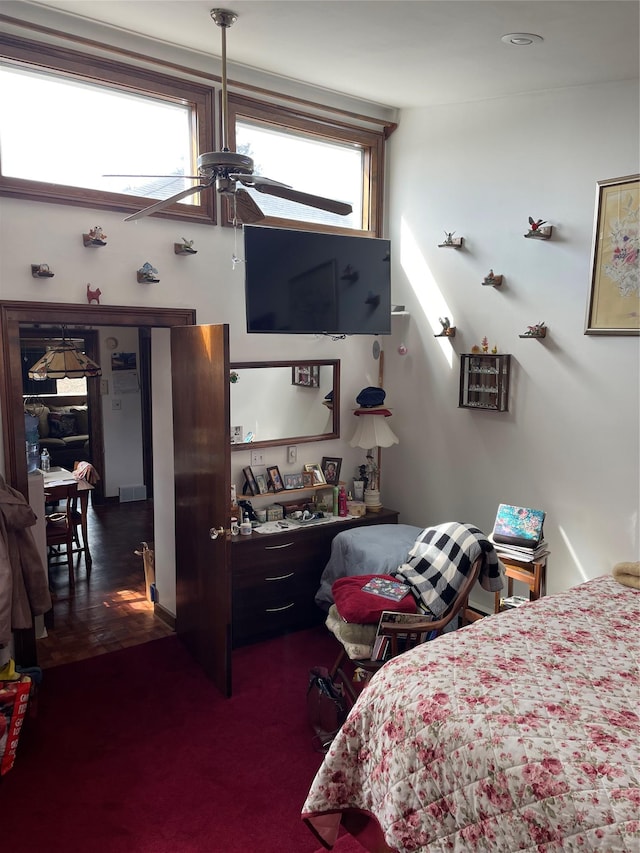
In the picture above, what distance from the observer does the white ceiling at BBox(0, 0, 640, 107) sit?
8.68 feet

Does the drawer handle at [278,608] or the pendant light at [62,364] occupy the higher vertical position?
the pendant light at [62,364]

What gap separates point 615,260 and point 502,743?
2625mm

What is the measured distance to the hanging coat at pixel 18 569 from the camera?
310 centimetres

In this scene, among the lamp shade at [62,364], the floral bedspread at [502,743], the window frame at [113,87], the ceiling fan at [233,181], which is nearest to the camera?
the floral bedspread at [502,743]

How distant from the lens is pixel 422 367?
4562 millimetres

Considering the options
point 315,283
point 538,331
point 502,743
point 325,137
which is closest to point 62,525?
point 315,283

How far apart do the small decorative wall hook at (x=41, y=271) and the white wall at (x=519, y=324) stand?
246cm

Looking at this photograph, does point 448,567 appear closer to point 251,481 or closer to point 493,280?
point 251,481

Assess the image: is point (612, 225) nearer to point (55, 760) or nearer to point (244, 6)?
point (244, 6)

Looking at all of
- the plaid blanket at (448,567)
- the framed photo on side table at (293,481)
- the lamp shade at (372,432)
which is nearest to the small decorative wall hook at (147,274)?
the framed photo on side table at (293,481)

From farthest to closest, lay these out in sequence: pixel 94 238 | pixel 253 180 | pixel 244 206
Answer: pixel 94 238, pixel 244 206, pixel 253 180

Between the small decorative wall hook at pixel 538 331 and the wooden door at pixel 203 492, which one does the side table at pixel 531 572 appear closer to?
the small decorative wall hook at pixel 538 331

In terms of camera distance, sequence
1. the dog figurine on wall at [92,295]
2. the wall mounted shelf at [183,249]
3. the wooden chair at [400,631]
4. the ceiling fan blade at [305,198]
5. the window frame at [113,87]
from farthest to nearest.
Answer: the wall mounted shelf at [183,249], the dog figurine on wall at [92,295], the window frame at [113,87], the wooden chair at [400,631], the ceiling fan blade at [305,198]

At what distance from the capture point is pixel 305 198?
2.71 metres
